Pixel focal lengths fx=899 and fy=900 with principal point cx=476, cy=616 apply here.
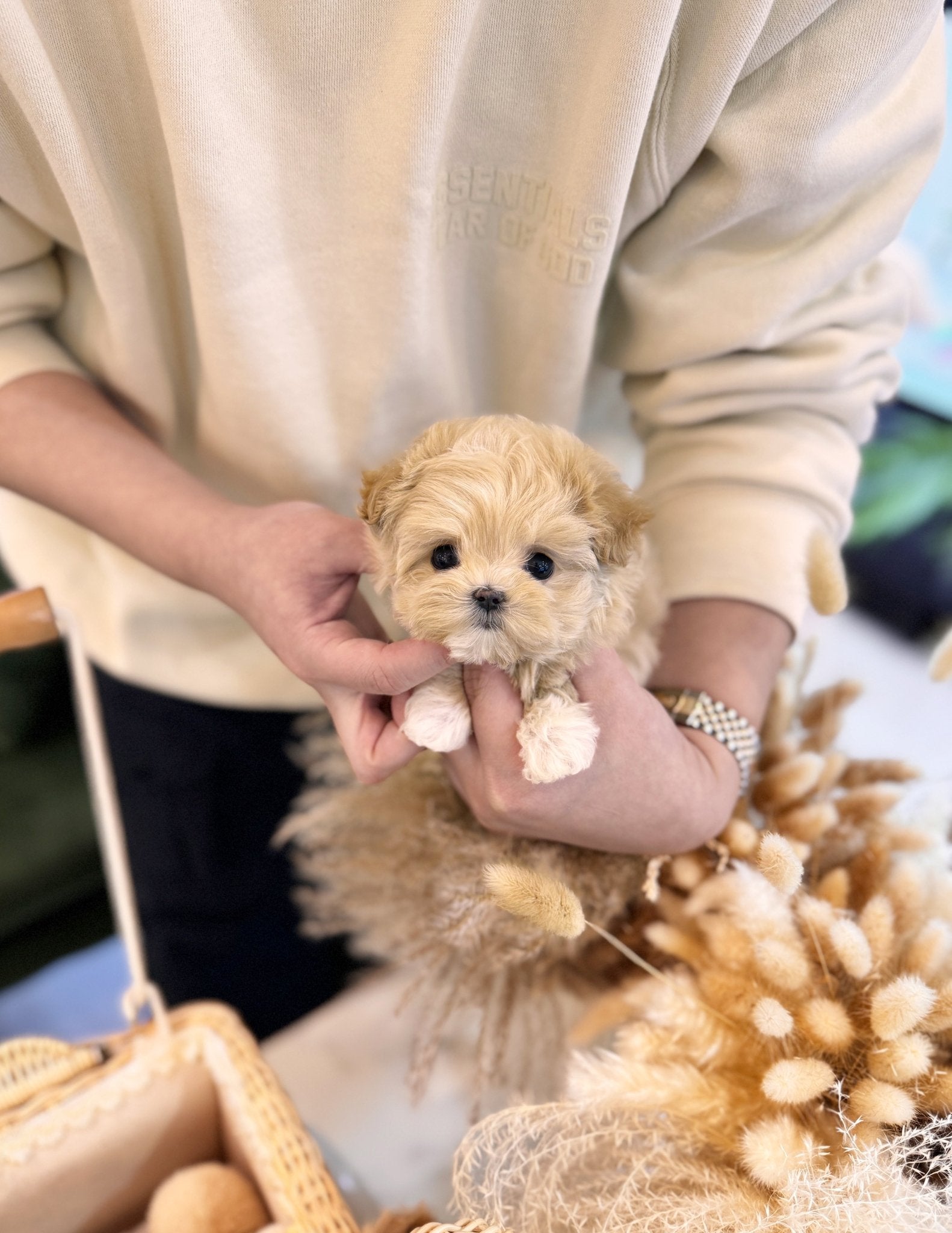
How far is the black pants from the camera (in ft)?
3.67

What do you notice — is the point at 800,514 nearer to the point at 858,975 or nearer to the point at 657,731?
the point at 657,731

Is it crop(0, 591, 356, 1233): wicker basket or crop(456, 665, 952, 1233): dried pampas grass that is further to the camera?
crop(0, 591, 356, 1233): wicker basket

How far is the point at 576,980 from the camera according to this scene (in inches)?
32.7

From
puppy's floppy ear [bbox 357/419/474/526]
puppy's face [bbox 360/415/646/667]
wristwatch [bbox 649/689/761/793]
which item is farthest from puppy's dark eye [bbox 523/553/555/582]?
wristwatch [bbox 649/689/761/793]

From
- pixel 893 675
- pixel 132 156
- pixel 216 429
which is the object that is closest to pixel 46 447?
pixel 216 429

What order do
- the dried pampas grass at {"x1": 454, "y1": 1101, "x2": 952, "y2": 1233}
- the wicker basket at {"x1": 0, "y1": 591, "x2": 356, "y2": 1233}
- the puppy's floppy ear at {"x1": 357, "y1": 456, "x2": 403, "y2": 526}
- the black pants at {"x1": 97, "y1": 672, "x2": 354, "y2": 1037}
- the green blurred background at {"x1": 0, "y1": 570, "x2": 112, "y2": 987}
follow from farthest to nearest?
the green blurred background at {"x1": 0, "y1": 570, "x2": 112, "y2": 987} → the black pants at {"x1": 97, "y1": 672, "x2": 354, "y2": 1037} → the wicker basket at {"x1": 0, "y1": 591, "x2": 356, "y2": 1233} → the puppy's floppy ear at {"x1": 357, "y1": 456, "x2": 403, "y2": 526} → the dried pampas grass at {"x1": 454, "y1": 1101, "x2": 952, "y2": 1233}

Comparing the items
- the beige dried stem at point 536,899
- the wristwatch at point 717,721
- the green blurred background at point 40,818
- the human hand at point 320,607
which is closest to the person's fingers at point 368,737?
the human hand at point 320,607

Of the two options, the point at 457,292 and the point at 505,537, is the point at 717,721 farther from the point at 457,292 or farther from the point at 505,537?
the point at 457,292

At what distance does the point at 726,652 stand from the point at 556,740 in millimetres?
250

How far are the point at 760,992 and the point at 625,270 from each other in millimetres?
610

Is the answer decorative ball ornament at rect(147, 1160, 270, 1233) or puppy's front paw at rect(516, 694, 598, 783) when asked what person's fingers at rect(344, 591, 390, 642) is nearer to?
puppy's front paw at rect(516, 694, 598, 783)

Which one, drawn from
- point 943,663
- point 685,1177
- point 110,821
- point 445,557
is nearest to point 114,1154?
point 110,821

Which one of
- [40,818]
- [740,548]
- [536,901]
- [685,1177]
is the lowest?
[40,818]

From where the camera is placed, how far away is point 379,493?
646 mm
